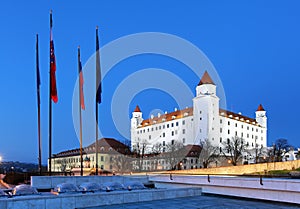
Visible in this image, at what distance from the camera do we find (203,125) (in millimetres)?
98812

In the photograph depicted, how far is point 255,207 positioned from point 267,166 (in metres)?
25.8

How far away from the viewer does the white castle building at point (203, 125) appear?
99500 mm

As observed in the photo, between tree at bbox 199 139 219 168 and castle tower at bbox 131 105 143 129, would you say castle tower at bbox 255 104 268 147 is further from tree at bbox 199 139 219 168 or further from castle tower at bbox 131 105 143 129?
castle tower at bbox 131 105 143 129

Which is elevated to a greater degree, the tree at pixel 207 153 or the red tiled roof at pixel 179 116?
the red tiled roof at pixel 179 116

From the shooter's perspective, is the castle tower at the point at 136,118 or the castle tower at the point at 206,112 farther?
the castle tower at the point at 136,118

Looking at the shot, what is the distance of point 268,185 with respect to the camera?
45.8 feet

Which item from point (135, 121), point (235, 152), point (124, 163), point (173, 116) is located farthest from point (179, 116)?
point (124, 163)

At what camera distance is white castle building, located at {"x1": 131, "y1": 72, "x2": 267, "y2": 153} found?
9950 cm

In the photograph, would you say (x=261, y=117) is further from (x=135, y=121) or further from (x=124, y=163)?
(x=124, y=163)

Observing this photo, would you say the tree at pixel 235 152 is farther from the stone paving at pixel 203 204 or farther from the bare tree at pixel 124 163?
the stone paving at pixel 203 204

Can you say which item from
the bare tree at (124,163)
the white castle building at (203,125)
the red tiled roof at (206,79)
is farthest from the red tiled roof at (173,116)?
the bare tree at (124,163)

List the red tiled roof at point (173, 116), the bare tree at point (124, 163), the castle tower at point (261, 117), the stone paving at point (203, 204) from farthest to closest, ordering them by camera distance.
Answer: the castle tower at point (261, 117) < the red tiled roof at point (173, 116) < the bare tree at point (124, 163) < the stone paving at point (203, 204)

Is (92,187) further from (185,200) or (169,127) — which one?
(169,127)

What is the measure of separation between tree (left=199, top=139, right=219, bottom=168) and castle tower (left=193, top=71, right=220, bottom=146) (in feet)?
20.8
